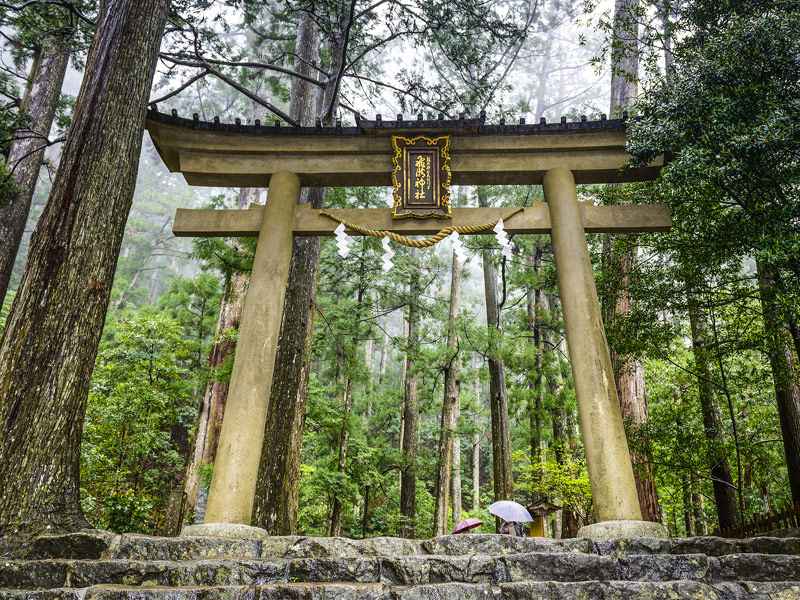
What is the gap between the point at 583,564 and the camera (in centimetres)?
305

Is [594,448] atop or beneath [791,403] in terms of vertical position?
beneath

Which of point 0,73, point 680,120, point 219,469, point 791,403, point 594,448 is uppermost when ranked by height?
point 0,73

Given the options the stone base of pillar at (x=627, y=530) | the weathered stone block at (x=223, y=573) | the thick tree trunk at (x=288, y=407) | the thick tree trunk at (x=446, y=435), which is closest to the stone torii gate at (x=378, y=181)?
the stone base of pillar at (x=627, y=530)

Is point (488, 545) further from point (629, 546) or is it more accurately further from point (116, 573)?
point (116, 573)

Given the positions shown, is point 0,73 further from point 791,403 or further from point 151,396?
point 791,403

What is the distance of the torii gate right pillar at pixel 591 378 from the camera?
13.3 feet

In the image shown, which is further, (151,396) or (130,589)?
(151,396)

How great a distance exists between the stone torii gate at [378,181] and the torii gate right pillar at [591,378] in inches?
0.5

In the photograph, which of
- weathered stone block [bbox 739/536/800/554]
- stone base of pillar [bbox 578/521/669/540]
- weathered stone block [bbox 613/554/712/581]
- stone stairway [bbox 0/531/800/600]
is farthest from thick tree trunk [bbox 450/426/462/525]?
weathered stone block [bbox 613/554/712/581]

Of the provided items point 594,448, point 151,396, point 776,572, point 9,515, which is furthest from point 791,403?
point 151,396

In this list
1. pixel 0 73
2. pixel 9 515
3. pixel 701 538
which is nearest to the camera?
pixel 9 515

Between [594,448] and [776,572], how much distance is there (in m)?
1.44

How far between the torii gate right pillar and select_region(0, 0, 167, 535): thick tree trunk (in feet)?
12.8

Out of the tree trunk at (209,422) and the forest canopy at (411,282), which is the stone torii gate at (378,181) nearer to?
the forest canopy at (411,282)
